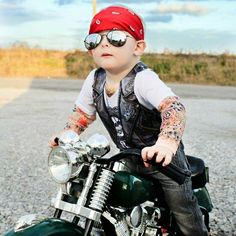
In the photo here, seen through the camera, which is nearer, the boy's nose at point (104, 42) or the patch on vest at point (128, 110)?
the boy's nose at point (104, 42)

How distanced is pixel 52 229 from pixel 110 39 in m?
0.82

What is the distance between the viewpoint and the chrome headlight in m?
2.28

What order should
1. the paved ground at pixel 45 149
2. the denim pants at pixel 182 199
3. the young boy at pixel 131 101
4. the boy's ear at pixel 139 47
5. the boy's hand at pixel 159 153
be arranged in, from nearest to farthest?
the boy's hand at pixel 159 153, the young boy at pixel 131 101, the boy's ear at pixel 139 47, the denim pants at pixel 182 199, the paved ground at pixel 45 149

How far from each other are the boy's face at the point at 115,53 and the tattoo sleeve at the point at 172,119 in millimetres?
261

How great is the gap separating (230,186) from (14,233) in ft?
12.7

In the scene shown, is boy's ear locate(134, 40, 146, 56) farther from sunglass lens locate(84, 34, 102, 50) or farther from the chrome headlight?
the chrome headlight

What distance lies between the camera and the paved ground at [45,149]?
503 centimetres

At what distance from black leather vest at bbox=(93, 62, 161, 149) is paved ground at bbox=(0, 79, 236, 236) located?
1956 mm

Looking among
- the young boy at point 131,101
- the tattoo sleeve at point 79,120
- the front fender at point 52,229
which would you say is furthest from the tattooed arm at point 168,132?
the tattoo sleeve at point 79,120

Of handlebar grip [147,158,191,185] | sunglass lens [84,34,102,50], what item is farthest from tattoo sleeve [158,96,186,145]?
sunglass lens [84,34,102,50]

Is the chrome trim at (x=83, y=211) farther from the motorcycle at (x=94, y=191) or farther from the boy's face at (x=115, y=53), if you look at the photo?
the boy's face at (x=115, y=53)

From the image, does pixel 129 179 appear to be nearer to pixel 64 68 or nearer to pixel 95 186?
pixel 95 186

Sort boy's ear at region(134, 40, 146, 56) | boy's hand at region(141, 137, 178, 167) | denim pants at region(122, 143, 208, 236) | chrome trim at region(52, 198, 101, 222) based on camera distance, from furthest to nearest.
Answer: denim pants at region(122, 143, 208, 236)
boy's ear at region(134, 40, 146, 56)
chrome trim at region(52, 198, 101, 222)
boy's hand at region(141, 137, 178, 167)

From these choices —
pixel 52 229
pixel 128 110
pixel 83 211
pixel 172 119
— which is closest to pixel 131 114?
pixel 128 110
